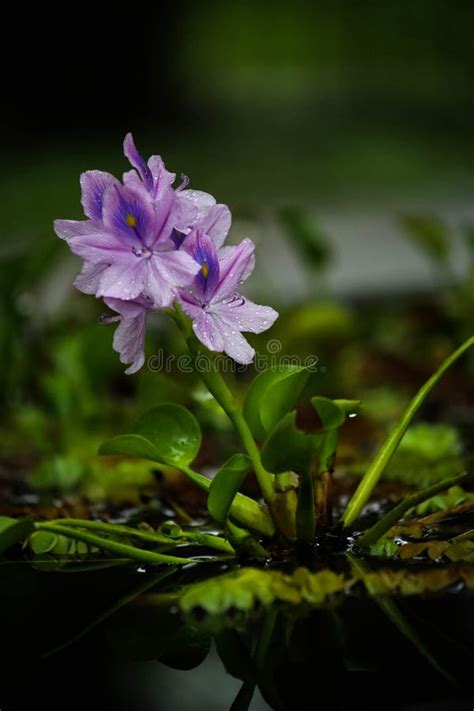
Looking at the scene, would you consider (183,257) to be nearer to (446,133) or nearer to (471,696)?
(471,696)

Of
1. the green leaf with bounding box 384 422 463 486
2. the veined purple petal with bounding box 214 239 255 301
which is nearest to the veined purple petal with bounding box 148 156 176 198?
the veined purple petal with bounding box 214 239 255 301

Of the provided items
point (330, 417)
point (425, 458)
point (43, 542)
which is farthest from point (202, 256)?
point (425, 458)

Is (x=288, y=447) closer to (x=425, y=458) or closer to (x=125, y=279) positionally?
(x=125, y=279)

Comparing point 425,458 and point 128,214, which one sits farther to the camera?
point 425,458

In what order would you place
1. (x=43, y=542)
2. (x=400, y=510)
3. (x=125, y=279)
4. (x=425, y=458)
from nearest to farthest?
(x=125, y=279) → (x=400, y=510) → (x=43, y=542) → (x=425, y=458)

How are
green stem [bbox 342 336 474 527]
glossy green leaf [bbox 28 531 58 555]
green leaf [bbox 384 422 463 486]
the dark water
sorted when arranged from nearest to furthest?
1. the dark water
2. green stem [bbox 342 336 474 527]
3. glossy green leaf [bbox 28 531 58 555]
4. green leaf [bbox 384 422 463 486]

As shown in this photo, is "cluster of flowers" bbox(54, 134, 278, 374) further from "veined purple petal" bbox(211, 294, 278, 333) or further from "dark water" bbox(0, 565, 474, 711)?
"dark water" bbox(0, 565, 474, 711)

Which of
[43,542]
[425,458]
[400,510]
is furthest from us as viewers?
[425,458]
